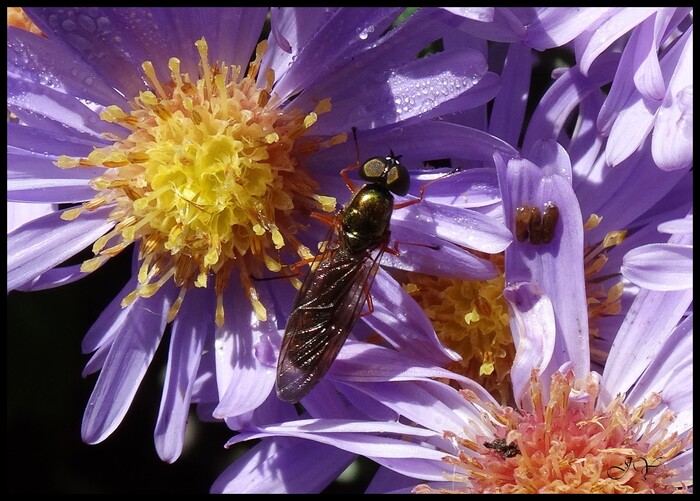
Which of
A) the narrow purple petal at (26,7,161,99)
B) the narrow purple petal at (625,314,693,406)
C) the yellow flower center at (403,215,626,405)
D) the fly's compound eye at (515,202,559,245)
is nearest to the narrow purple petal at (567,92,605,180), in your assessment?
the yellow flower center at (403,215,626,405)

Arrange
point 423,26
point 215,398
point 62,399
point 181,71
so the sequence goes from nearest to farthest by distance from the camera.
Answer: point 423,26 < point 181,71 < point 215,398 < point 62,399

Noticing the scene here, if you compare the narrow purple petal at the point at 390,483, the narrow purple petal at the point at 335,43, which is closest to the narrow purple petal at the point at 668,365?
the narrow purple petal at the point at 390,483

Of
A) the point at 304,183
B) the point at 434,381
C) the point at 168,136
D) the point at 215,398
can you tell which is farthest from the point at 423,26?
the point at 215,398

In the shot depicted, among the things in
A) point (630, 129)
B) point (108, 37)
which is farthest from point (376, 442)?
point (108, 37)

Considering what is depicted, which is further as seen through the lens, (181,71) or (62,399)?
(62,399)

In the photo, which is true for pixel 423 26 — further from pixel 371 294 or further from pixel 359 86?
pixel 371 294
